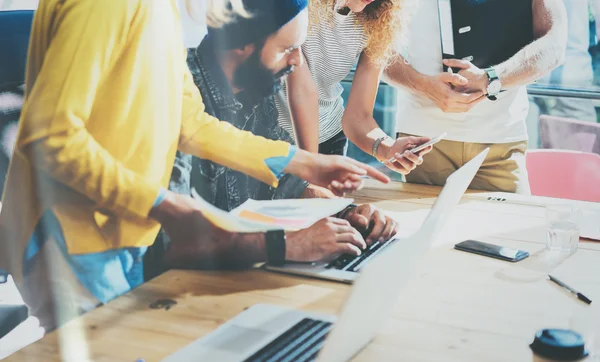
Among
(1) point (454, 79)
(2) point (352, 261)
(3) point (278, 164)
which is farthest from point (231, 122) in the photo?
(1) point (454, 79)

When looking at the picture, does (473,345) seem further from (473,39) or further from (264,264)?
(473,39)

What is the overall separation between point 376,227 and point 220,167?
0.48 meters

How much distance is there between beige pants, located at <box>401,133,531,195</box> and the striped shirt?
439 mm

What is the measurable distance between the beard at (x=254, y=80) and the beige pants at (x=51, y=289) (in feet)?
2.31

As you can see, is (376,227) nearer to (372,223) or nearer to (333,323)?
(372,223)

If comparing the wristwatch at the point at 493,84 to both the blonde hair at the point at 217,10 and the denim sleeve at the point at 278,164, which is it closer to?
the denim sleeve at the point at 278,164

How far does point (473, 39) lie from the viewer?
2523 mm

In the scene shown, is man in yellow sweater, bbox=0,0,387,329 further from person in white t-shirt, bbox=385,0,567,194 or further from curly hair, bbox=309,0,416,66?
person in white t-shirt, bbox=385,0,567,194

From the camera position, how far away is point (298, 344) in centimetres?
116

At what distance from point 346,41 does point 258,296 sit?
1.11 meters

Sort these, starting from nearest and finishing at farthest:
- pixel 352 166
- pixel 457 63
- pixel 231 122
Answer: pixel 231 122
pixel 352 166
pixel 457 63

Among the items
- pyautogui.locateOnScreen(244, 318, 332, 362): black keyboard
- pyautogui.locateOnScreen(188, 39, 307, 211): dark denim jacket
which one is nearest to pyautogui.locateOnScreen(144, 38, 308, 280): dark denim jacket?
pyautogui.locateOnScreen(188, 39, 307, 211): dark denim jacket

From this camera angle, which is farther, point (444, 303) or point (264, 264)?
point (264, 264)

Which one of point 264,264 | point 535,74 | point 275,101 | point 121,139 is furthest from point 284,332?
point 535,74
